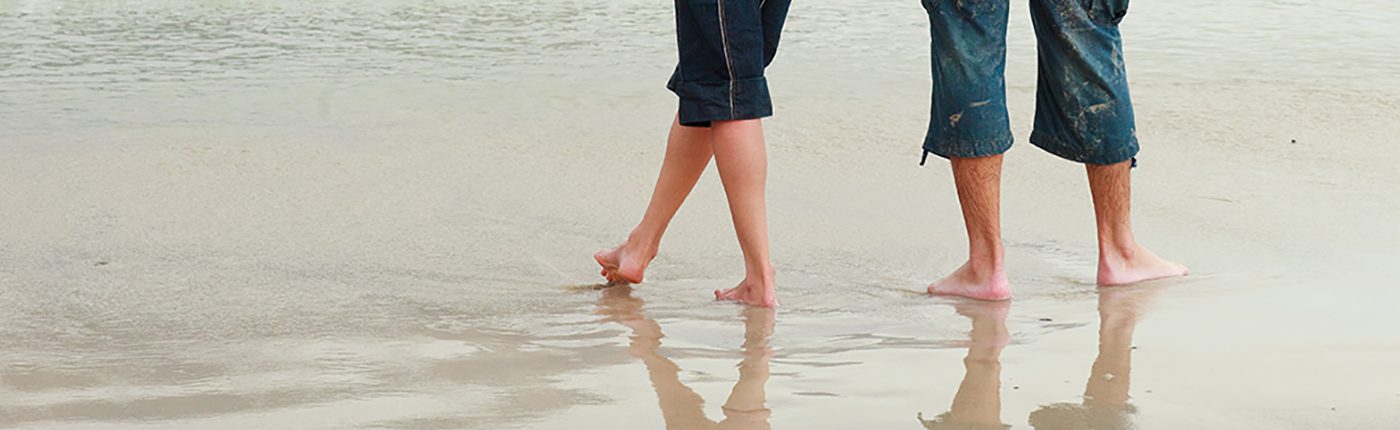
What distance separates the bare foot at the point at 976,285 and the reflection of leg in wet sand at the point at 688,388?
363 millimetres

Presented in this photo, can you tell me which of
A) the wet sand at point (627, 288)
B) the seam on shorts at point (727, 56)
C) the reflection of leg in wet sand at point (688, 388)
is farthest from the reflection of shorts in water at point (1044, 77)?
the reflection of leg in wet sand at point (688, 388)

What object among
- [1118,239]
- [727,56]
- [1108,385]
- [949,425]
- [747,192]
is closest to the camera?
[949,425]

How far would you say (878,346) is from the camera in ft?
7.19

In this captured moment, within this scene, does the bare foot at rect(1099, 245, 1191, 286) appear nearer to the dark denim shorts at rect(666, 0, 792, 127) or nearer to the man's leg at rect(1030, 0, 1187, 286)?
the man's leg at rect(1030, 0, 1187, 286)

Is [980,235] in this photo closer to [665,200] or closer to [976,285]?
[976,285]

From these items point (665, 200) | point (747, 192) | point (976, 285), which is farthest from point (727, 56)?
point (976, 285)

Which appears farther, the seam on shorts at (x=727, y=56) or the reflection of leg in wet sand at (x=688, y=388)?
the seam on shorts at (x=727, y=56)

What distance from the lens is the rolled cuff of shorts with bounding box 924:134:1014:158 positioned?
2748 millimetres

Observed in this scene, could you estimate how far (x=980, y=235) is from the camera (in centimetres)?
276

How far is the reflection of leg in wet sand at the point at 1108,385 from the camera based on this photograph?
5.81ft

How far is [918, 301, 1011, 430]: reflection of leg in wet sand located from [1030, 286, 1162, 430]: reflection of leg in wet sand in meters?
0.06

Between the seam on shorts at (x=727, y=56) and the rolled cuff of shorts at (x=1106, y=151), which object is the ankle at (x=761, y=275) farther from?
the rolled cuff of shorts at (x=1106, y=151)

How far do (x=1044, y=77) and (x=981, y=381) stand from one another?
42.1 inches

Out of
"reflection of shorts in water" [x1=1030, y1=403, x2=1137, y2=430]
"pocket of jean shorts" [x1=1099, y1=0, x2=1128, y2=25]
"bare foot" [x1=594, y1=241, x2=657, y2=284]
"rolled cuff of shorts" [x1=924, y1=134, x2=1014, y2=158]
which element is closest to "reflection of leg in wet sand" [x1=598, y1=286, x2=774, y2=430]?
"bare foot" [x1=594, y1=241, x2=657, y2=284]
